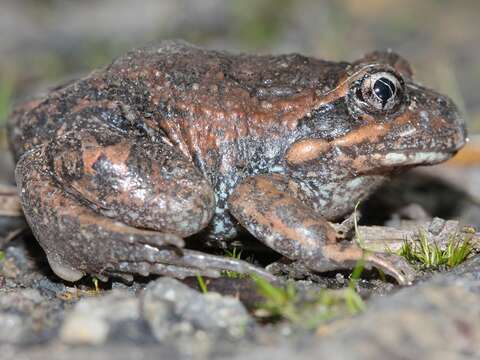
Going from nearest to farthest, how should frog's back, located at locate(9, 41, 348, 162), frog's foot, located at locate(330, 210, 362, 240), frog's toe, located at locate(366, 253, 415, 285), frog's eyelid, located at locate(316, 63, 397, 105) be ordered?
1. frog's toe, located at locate(366, 253, 415, 285)
2. frog's foot, located at locate(330, 210, 362, 240)
3. frog's eyelid, located at locate(316, 63, 397, 105)
4. frog's back, located at locate(9, 41, 348, 162)

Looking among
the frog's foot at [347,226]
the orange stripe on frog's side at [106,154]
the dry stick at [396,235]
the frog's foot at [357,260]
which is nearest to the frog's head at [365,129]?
the frog's foot at [347,226]

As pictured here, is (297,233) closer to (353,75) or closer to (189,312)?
(189,312)

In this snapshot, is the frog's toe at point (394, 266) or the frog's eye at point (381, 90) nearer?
the frog's toe at point (394, 266)

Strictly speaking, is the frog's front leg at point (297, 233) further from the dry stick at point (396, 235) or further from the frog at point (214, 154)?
the dry stick at point (396, 235)

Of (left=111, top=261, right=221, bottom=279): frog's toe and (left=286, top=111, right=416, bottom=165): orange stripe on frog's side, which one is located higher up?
(left=286, top=111, right=416, bottom=165): orange stripe on frog's side

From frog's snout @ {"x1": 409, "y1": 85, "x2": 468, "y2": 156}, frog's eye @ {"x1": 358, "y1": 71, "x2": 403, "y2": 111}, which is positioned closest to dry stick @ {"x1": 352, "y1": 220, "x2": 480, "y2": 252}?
frog's snout @ {"x1": 409, "y1": 85, "x2": 468, "y2": 156}

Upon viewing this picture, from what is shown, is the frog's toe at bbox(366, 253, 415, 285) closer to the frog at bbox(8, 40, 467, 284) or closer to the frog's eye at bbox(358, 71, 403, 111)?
the frog at bbox(8, 40, 467, 284)
